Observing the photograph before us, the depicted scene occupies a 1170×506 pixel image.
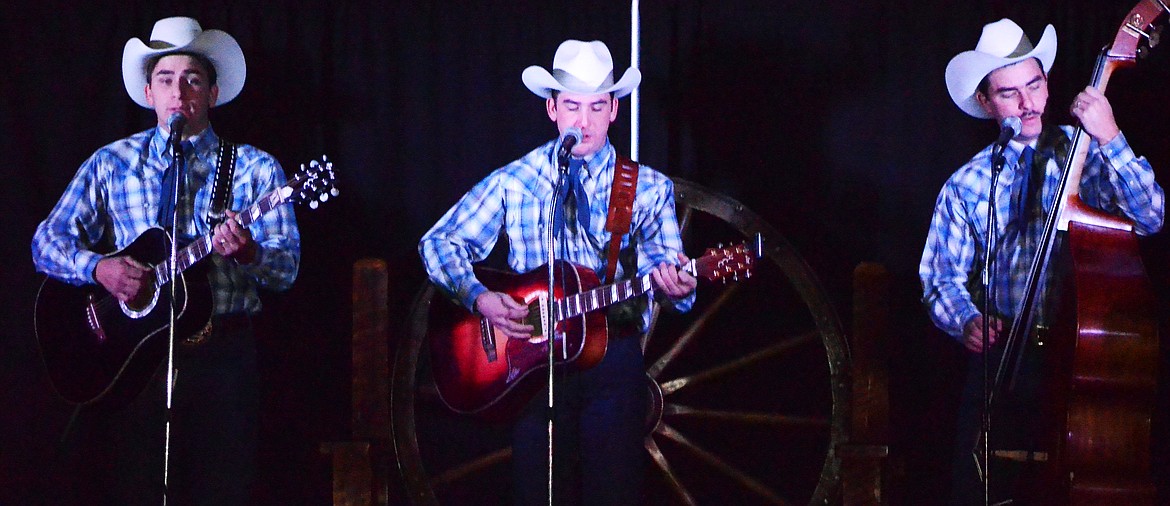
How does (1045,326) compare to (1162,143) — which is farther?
(1162,143)

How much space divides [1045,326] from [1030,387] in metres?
0.20

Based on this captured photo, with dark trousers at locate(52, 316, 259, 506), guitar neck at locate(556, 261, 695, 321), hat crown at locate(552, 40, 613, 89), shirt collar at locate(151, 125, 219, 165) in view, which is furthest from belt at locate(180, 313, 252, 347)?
hat crown at locate(552, 40, 613, 89)

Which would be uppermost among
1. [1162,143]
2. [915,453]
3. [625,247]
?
[1162,143]

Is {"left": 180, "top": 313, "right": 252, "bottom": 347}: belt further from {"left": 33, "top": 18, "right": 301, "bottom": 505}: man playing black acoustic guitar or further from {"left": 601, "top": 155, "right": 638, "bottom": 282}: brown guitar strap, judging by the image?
{"left": 601, "top": 155, "right": 638, "bottom": 282}: brown guitar strap

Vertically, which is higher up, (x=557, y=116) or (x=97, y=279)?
(x=557, y=116)

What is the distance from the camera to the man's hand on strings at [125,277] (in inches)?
155

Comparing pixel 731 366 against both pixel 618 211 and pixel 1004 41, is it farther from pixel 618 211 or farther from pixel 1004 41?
pixel 1004 41

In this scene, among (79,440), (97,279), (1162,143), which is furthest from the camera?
(79,440)

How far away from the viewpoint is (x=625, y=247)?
4.05 m

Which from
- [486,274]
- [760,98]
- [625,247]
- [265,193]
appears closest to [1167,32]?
[760,98]

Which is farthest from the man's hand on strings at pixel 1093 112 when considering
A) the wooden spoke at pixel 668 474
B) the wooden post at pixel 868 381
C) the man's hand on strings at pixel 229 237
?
the man's hand on strings at pixel 229 237

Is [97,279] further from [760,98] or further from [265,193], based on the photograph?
[760,98]

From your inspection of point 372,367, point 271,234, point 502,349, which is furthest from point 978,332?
point 271,234

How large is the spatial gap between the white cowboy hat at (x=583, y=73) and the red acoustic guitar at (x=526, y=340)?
1.85 feet
